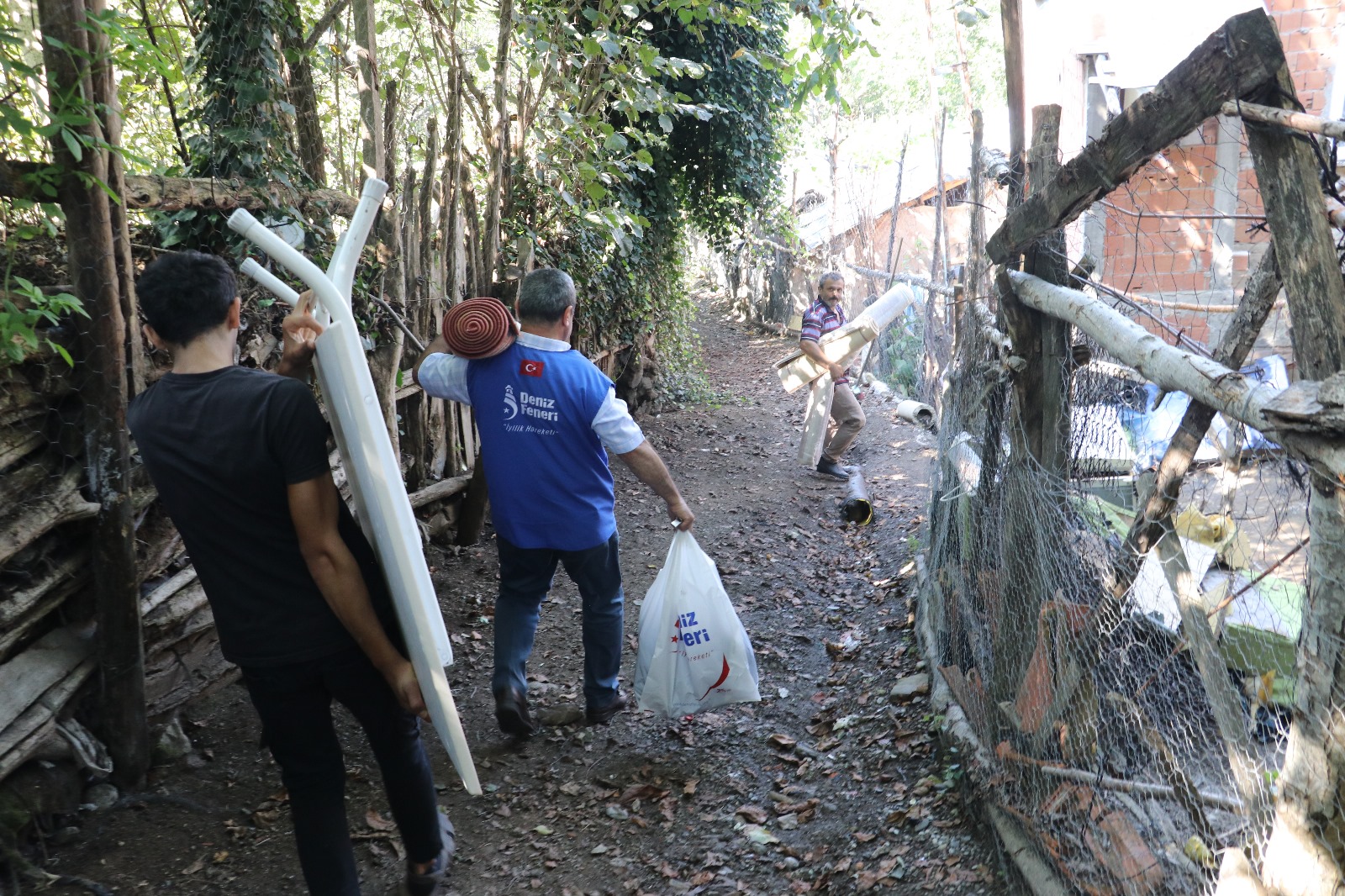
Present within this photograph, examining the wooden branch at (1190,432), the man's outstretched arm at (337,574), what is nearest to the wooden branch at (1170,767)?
the wooden branch at (1190,432)

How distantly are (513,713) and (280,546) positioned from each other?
5.48ft

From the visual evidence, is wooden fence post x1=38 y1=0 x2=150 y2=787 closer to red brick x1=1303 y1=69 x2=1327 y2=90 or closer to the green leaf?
the green leaf

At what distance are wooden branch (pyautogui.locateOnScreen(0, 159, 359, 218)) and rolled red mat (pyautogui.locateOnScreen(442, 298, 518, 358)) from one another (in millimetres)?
984

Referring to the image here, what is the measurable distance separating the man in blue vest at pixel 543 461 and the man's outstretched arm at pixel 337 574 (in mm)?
1285

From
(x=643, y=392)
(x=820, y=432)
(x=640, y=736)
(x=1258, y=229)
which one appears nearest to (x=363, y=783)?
(x=640, y=736)

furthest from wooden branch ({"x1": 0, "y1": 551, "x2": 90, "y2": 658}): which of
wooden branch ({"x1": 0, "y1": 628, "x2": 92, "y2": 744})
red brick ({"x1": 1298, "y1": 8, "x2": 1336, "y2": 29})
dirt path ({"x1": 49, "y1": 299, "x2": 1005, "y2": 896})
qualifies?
red brick ({"x1": 1298, "y1": 8, "x2": 1336, "y2": 29})

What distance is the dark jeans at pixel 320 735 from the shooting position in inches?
103

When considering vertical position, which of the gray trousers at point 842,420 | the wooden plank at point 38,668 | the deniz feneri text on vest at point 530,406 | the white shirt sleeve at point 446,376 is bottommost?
the gray trousers at point 842,420

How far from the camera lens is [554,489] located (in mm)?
3822

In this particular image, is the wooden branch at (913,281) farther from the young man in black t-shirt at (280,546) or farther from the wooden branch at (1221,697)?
the young man in black t-shirt at (280,546)

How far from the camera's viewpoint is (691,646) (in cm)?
391

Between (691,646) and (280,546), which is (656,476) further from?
(280,546)

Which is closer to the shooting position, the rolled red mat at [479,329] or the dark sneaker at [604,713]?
the rolled red mat at [479,329]

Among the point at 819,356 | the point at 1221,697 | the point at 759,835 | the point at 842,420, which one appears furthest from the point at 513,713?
the point at 842,420
